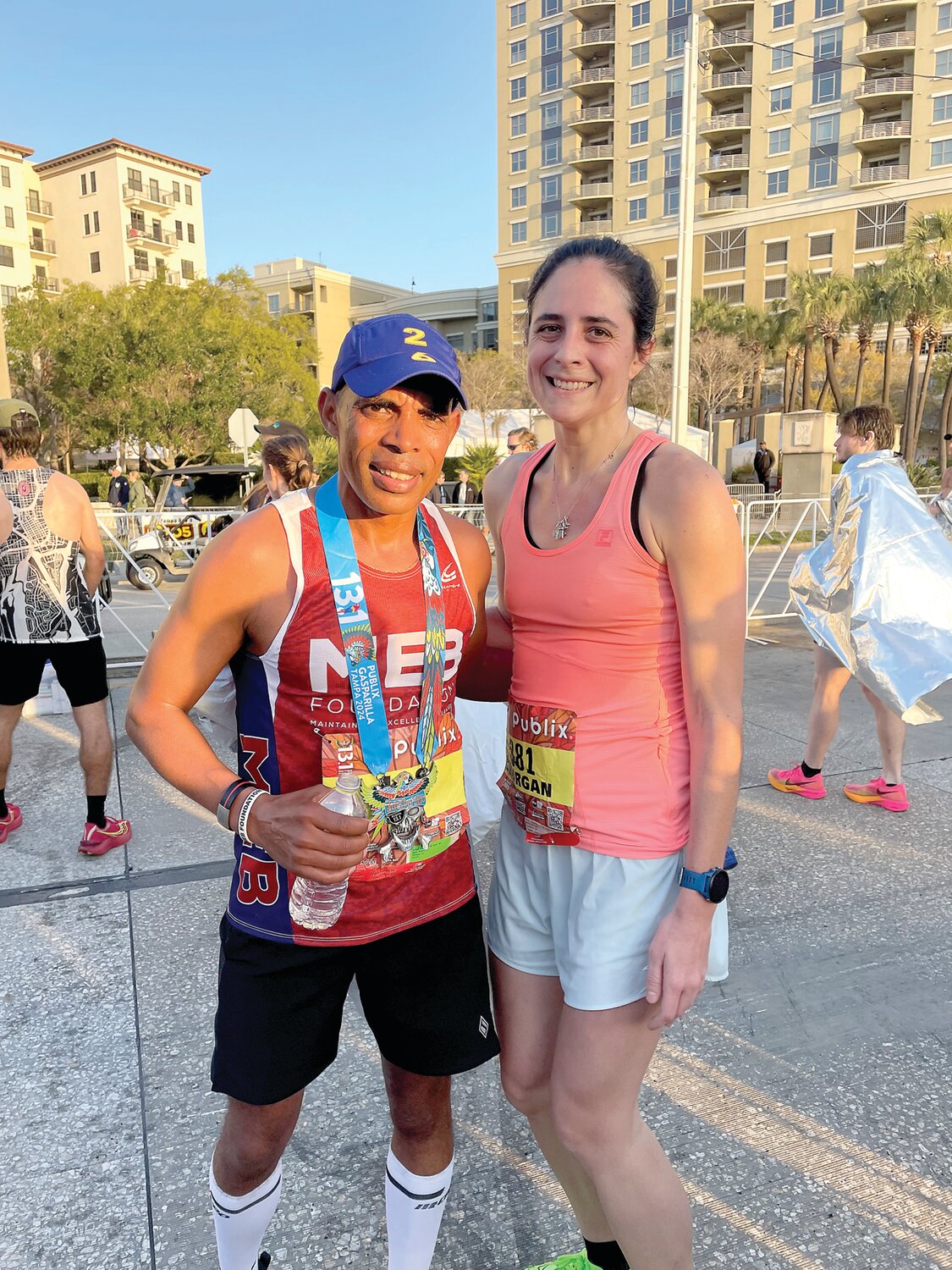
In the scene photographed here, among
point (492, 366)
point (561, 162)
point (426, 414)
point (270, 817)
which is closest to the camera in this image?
point (270, 817)

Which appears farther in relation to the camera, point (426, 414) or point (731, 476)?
point (731, 476)

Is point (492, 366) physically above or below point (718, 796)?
above

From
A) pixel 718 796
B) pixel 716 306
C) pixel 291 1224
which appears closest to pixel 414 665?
pixel 718 796

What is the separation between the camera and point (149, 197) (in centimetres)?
6219

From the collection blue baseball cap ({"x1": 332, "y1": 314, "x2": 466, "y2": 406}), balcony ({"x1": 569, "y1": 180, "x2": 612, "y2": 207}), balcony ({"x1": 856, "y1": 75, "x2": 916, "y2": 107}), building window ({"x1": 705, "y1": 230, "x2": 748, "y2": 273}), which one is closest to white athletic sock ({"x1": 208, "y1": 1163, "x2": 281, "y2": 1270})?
blue baseball cap ({"x1": 332, "y1": 314, "x2": 466, "y2": 406})

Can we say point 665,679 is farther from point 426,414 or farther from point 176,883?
point 176,883

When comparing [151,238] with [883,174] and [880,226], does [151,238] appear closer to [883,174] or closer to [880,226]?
[883,174]

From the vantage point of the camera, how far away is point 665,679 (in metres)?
1.61

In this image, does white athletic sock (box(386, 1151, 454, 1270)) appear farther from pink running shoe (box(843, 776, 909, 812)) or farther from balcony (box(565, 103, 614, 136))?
balcony (box(565, 103, 614, 136))

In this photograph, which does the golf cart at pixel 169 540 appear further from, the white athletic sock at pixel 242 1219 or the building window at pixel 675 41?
the building window at pixel 675 41

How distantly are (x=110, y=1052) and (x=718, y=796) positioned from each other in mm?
2179

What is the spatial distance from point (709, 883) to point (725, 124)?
210 ft

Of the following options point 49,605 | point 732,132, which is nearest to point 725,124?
point 732,132

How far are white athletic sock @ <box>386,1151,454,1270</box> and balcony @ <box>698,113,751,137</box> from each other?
209ft
